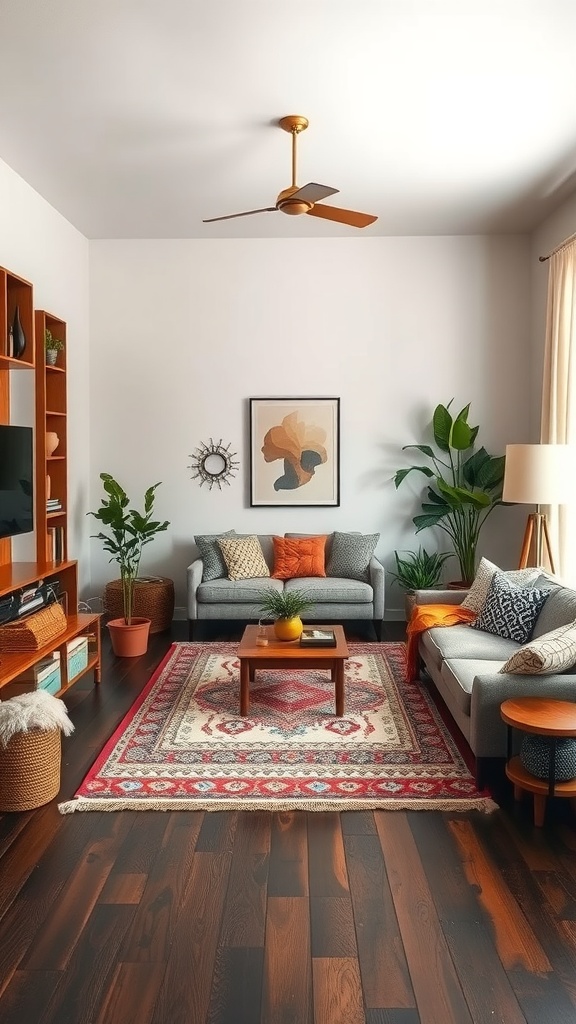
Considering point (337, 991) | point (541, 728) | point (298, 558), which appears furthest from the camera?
point (298, 558)

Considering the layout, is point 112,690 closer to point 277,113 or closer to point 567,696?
point 567,696

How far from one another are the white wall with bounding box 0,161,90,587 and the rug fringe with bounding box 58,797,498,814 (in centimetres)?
247

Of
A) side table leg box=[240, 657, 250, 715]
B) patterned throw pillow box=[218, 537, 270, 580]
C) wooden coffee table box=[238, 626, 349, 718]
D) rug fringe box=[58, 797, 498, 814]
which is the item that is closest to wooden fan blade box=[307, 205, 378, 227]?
wooden coffee table box=[238, 626, 349, 718]

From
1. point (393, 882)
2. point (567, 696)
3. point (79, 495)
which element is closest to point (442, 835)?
point (393, 882)

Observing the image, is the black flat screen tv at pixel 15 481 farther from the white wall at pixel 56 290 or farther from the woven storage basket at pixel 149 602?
the woven storage basket at pixel 149 602

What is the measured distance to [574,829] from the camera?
9.90ft

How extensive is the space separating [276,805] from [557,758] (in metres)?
1.18

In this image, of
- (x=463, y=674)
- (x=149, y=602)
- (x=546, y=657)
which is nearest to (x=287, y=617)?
(x=463, y=674)

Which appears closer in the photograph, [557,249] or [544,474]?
[544,474]

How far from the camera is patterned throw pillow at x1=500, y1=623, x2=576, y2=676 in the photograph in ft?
10.7

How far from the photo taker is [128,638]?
5629mm

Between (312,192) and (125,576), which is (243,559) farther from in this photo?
(312,192)

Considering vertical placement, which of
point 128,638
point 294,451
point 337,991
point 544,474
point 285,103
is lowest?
point 337,991

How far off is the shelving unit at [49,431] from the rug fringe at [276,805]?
75.1 inches
